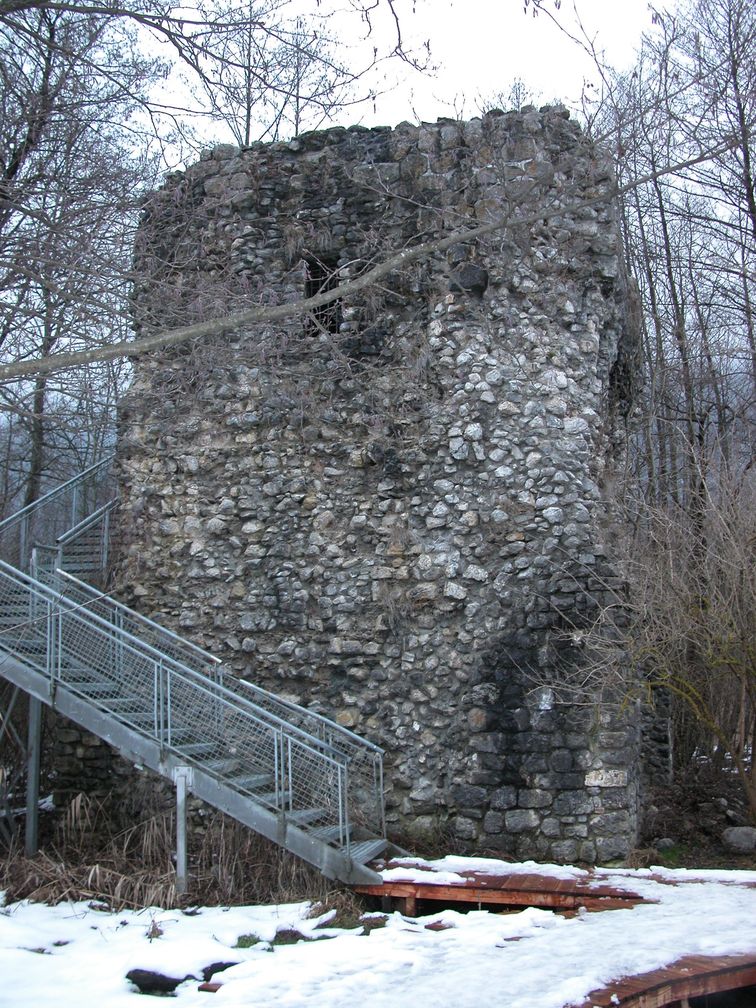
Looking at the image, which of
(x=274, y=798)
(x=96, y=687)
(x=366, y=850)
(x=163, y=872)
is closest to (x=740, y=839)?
(x=366, y=850)

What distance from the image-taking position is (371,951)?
20.2ft

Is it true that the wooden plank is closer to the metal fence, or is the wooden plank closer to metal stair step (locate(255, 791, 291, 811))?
the metal fence

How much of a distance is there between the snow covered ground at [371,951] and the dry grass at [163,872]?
9.4 inches

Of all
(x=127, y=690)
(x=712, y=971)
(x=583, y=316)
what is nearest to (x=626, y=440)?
(x=583, y=316)

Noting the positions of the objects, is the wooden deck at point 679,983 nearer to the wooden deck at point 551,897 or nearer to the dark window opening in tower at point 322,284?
the wooden deck at point 551,897

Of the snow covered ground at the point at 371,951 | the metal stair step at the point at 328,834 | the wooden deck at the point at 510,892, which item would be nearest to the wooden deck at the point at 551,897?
the wooden deck at the point at 510,892

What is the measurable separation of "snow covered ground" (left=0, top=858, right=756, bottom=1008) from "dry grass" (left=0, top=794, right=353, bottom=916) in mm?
237

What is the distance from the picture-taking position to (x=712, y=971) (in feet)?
18.1

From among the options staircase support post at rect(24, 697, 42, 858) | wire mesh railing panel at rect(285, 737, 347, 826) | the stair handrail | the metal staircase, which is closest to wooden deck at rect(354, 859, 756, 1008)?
the metal staircase

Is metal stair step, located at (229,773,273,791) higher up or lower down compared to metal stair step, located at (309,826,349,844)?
higher up

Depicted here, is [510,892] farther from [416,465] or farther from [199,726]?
[416,465]

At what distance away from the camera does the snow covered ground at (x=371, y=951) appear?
5344 millimetres

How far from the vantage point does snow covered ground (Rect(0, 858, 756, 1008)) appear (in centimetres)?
534

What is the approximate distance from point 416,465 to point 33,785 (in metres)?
4.72
